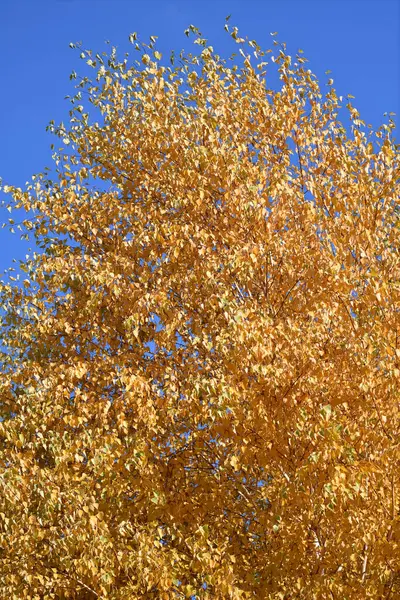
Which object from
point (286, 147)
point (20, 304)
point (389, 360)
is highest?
point (286, 147)

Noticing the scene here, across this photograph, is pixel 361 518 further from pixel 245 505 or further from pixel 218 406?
pixel 245 505

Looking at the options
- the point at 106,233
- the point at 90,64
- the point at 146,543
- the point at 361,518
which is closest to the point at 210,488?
the point at 146,543

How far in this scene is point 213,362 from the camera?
29.0ft

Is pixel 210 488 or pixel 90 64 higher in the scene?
pixel 90 64

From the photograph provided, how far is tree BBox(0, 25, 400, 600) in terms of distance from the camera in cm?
696

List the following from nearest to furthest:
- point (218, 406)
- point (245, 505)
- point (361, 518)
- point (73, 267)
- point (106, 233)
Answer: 1. point (361, 518)
2. point (218, 406)
3. point (245, 505)
4. point (73, 267)
5. point (106, 233)

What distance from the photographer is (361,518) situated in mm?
6359

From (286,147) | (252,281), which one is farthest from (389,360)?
(286,147)

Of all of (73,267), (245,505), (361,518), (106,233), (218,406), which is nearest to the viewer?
(361,518)

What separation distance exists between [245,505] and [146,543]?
1995 mm

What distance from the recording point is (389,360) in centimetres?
705

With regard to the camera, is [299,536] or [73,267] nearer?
[299,536]

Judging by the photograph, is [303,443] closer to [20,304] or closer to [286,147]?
[286,147]

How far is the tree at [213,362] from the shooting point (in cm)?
696
